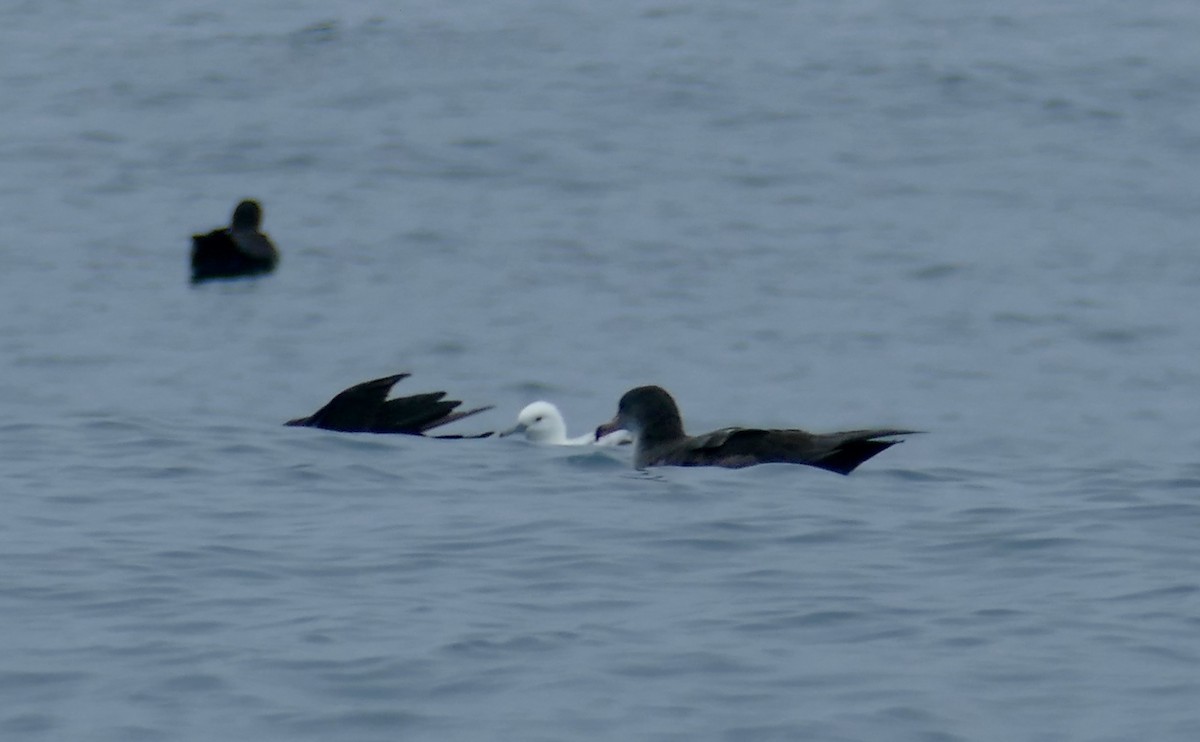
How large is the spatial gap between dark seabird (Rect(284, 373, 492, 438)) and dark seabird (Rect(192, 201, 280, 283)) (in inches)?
326

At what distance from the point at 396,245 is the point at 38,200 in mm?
4952

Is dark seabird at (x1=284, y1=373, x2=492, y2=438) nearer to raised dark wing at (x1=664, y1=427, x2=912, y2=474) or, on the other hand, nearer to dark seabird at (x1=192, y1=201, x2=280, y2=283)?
raised dark wing at (x1=664, y1=427, x2=912, y2=474)

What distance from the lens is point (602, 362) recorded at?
60.4 feet

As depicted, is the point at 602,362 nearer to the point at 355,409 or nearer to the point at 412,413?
the point at 412,413

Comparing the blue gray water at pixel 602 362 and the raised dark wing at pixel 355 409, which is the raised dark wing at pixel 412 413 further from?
the blue gray water at pixel 602 362

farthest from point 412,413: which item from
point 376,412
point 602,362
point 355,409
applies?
point 602,362

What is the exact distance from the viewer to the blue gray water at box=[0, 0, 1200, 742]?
24.6 feet

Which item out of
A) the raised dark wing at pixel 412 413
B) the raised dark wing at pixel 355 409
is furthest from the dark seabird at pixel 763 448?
the raised dark wing at pixel 355 409

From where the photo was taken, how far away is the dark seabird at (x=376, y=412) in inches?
527

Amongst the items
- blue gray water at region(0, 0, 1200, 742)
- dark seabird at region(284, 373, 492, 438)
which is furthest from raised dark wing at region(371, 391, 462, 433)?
blue gray water at region(0, 0, 1200, 742)

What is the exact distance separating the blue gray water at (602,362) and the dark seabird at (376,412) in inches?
12.4

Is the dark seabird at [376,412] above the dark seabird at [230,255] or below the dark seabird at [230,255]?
below

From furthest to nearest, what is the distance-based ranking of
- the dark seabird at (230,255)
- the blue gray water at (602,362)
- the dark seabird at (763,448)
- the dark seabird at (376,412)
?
the dark seabird at (230,255) → the dark seabird at (376,412) → the dark seabird at (763,448) → the blue gray water at (602,362)

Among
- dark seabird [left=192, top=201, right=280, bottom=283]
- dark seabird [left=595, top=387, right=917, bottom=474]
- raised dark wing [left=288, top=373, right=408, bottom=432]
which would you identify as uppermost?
dark seabird [left=192, top=201, right=280, bottom=283]
